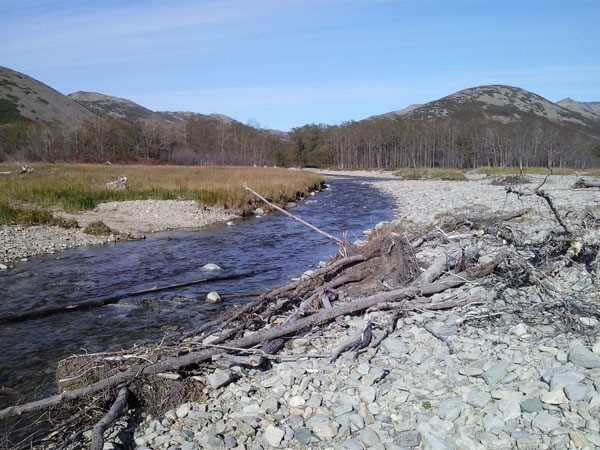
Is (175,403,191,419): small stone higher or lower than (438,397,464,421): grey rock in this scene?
lower

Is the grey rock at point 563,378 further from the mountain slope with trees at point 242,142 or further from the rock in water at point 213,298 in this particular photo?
the mountain slope with trees at point 242,142

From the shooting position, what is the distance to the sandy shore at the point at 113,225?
15.6 m

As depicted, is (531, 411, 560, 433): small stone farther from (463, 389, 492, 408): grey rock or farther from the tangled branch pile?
the tangled branch pile

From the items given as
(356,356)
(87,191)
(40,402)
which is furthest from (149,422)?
(87,191)

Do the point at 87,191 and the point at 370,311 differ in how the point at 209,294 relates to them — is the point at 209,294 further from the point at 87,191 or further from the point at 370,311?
the point at 87,191

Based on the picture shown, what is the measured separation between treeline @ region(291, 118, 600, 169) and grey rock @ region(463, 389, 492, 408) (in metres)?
101

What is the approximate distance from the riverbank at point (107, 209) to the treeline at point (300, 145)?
48617 mm

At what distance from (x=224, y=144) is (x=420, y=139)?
45.6 meters

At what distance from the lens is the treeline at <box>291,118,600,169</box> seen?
332 ft

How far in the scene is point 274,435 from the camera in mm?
4648

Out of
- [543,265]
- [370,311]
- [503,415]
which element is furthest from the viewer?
[543,265]

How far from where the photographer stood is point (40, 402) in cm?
520

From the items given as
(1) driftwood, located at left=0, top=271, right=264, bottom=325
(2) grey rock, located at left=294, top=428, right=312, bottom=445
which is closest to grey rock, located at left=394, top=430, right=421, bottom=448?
(2) grey rock, located at left=294, top=428, right=312, bottom=445

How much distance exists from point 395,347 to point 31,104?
132614 mm
